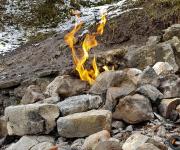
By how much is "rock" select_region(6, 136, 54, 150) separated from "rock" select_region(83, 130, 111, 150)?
756 millimetres

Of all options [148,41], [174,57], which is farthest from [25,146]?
[148,41]

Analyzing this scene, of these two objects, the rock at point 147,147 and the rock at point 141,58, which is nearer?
the rock at point 147,147

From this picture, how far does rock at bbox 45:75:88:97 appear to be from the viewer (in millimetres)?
9602

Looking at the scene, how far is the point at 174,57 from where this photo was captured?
10.8m

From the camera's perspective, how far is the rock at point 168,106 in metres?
8.00

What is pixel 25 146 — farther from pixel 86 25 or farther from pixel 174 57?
pixel 86 25

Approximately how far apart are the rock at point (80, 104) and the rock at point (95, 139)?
3.47 ft

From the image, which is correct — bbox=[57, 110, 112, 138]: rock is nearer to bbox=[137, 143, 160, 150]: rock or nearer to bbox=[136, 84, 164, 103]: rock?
bbox=[136, 84, 164, 103]: rock

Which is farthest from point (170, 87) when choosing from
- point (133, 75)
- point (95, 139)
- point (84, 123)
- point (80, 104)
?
point (95, 139)

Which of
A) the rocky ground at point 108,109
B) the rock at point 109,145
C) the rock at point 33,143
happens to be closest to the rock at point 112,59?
the rocky ground at point 108,109

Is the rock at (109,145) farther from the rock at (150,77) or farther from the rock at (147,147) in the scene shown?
the rock at (150,77)

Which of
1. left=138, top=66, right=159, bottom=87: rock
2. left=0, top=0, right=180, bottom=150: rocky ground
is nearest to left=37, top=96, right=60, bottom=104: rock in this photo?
left=0, top=0, right=180, bottom=150: rocky ground

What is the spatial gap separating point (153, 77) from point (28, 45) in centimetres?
1059

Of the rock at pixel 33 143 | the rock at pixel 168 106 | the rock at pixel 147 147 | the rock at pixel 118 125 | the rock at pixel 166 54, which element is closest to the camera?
the rock at pixel 147 147
